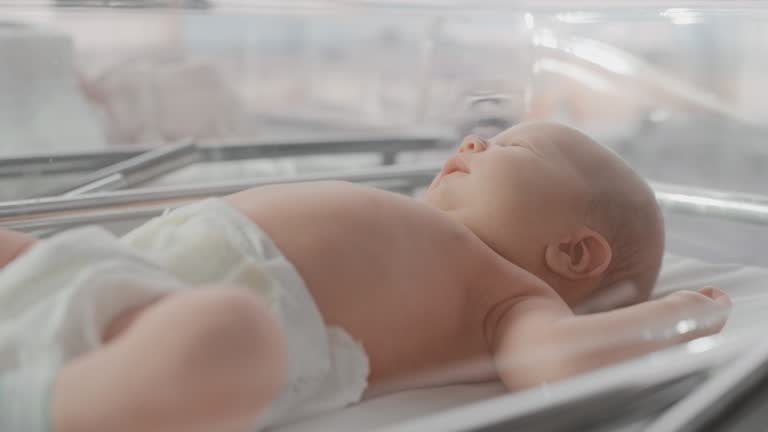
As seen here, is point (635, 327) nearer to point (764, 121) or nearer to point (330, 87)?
point (764, 121)

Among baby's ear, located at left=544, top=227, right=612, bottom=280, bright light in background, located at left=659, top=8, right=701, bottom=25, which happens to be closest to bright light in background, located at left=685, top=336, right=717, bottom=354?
baby's ear, located at left=544, top=227, right=612, bottom=280

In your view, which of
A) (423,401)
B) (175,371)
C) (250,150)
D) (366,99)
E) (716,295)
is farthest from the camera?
(366,99)

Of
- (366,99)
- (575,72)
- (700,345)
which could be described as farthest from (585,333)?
(366,99)

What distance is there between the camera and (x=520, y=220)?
2.60ft

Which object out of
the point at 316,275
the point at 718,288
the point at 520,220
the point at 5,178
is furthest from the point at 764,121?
the point at 5,178

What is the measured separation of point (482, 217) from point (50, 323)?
1.31ft

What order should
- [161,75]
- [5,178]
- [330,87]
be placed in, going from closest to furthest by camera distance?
1. [5,178]
2. [161,75]
3. [330,87]

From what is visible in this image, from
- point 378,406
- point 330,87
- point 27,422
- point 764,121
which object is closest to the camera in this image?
point 27,422

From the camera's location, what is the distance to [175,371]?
498 mm

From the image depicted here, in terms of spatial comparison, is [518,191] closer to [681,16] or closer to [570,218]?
[570,218]

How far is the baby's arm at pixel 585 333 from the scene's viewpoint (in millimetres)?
646

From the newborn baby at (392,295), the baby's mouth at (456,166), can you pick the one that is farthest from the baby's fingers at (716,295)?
the baby's mouth at (456,166)

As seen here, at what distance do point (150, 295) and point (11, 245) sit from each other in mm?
189

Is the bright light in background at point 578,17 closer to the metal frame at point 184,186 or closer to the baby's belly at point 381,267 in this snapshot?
the metal frame at point 184,186
